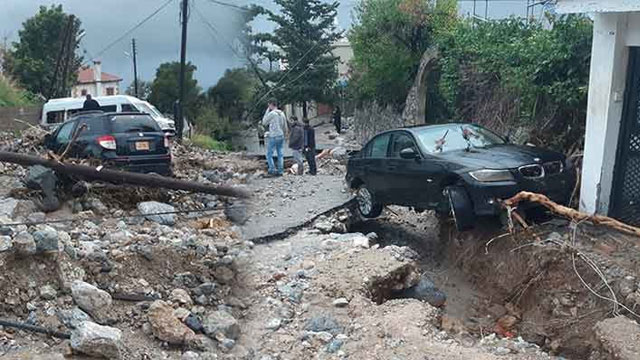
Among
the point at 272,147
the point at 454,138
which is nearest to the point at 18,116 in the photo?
the point at 272,147

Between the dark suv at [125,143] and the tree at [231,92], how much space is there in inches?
182

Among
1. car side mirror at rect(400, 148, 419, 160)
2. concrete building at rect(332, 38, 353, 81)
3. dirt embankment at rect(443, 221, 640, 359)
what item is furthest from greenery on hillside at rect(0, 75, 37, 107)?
dirt embankment at rect(443, 221, 640, 359)

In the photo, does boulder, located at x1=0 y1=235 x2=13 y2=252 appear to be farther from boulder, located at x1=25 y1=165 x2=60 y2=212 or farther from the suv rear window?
the suv rear window

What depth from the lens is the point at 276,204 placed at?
10375 millimetres

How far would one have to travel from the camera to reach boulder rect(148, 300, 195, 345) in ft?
15.0

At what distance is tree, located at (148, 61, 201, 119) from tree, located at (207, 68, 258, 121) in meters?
0.17

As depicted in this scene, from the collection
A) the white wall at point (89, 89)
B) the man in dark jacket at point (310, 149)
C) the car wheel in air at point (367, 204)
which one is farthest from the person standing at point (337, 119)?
the car wheel in air at point (367, 204)

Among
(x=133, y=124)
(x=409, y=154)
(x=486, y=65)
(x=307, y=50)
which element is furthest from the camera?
(x=307, y=50)

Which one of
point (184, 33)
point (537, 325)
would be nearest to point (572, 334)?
point (537, 325)

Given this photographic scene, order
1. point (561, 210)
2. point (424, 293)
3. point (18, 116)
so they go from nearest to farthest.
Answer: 1. point (424, 293)
2. point (561, 210)
3. point (18, 116)

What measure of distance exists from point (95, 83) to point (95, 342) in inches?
301

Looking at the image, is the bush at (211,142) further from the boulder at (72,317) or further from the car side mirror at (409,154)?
the car side mirror at (409,154)

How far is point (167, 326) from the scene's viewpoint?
4.59m

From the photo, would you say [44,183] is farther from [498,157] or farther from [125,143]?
[498,157]
